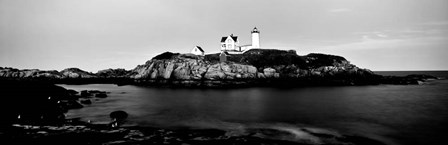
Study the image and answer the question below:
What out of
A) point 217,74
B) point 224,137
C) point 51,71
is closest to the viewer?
point 224,137

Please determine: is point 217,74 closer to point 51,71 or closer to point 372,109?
point 372,109

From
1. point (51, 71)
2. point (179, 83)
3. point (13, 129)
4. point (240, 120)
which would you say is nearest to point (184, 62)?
point (179, 83)

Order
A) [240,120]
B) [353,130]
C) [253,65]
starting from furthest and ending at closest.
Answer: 1. [253,65]
2. [240,120]
3. [353,130]

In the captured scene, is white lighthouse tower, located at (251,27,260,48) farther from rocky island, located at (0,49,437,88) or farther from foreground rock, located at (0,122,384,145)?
foreground rock, located at (0,122,384,145)

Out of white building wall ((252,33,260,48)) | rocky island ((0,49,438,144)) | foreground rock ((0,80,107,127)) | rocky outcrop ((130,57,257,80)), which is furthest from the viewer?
white building wall ((252,33,260,48))

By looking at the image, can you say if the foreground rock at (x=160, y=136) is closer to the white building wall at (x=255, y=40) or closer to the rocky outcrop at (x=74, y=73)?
the white building wall at (x=255, y=40)

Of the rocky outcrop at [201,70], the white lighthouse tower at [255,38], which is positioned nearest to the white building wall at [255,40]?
the white lighthouse tower at [255,38]

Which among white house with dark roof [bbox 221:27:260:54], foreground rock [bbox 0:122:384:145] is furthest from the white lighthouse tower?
foreground rock [bbox 0:122:384:145]

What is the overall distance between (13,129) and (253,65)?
2640 inches

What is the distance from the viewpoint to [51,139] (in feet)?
51.6

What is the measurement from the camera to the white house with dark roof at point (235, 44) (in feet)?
308

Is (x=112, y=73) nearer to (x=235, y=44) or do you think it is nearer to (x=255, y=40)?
(x=235, y=44)

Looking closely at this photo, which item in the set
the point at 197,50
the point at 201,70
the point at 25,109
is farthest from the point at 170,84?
the point at 25,109

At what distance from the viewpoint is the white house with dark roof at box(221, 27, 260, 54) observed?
93.8 meters
